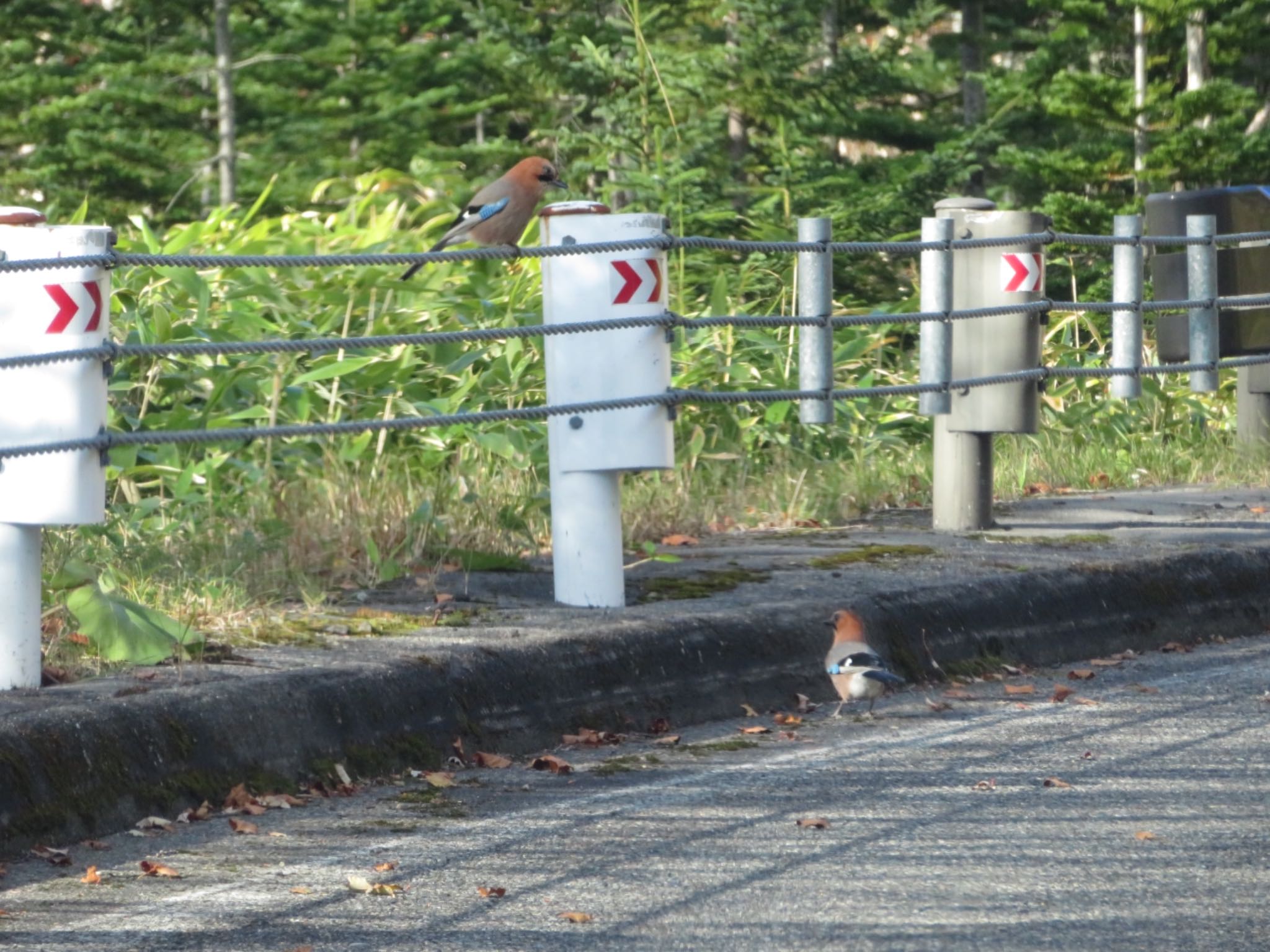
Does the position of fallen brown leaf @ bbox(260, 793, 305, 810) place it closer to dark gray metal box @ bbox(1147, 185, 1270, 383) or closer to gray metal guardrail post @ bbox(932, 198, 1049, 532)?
gray metal guardrail post @ bbox(932, 198, 1049, 532)

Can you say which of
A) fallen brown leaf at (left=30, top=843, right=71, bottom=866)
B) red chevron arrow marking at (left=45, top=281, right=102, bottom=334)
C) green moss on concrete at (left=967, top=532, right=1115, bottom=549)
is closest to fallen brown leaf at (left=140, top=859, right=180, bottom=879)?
fallen brown leaf at (left=30, top=843, right=71, bottom=866)

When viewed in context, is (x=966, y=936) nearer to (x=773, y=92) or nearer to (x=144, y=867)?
(x=144, y=867)

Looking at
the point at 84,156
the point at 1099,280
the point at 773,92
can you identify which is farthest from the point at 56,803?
the point at 84,156

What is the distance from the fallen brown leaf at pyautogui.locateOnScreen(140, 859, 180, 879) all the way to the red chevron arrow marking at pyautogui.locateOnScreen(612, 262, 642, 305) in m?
2.50

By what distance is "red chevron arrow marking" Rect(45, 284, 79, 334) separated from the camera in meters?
4.73

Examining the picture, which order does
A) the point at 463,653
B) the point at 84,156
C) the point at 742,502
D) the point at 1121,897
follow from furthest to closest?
the point at 84,156
the point at 742,502
the point at 463,653
the point at 1121,897

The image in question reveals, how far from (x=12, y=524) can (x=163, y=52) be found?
29777 millimetres

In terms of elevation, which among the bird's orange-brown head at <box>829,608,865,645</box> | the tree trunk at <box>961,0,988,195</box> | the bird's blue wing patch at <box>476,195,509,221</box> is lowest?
the bird's orange-brown head at <box>829,608,865,645</box>

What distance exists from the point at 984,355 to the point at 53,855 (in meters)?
4.69

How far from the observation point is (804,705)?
581 cm

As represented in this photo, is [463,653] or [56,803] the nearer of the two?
[56,803]

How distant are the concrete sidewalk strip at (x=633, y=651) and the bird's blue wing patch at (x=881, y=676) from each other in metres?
0.47

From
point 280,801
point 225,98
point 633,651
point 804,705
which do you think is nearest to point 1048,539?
point 804,705

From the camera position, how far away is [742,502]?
8.62 m
